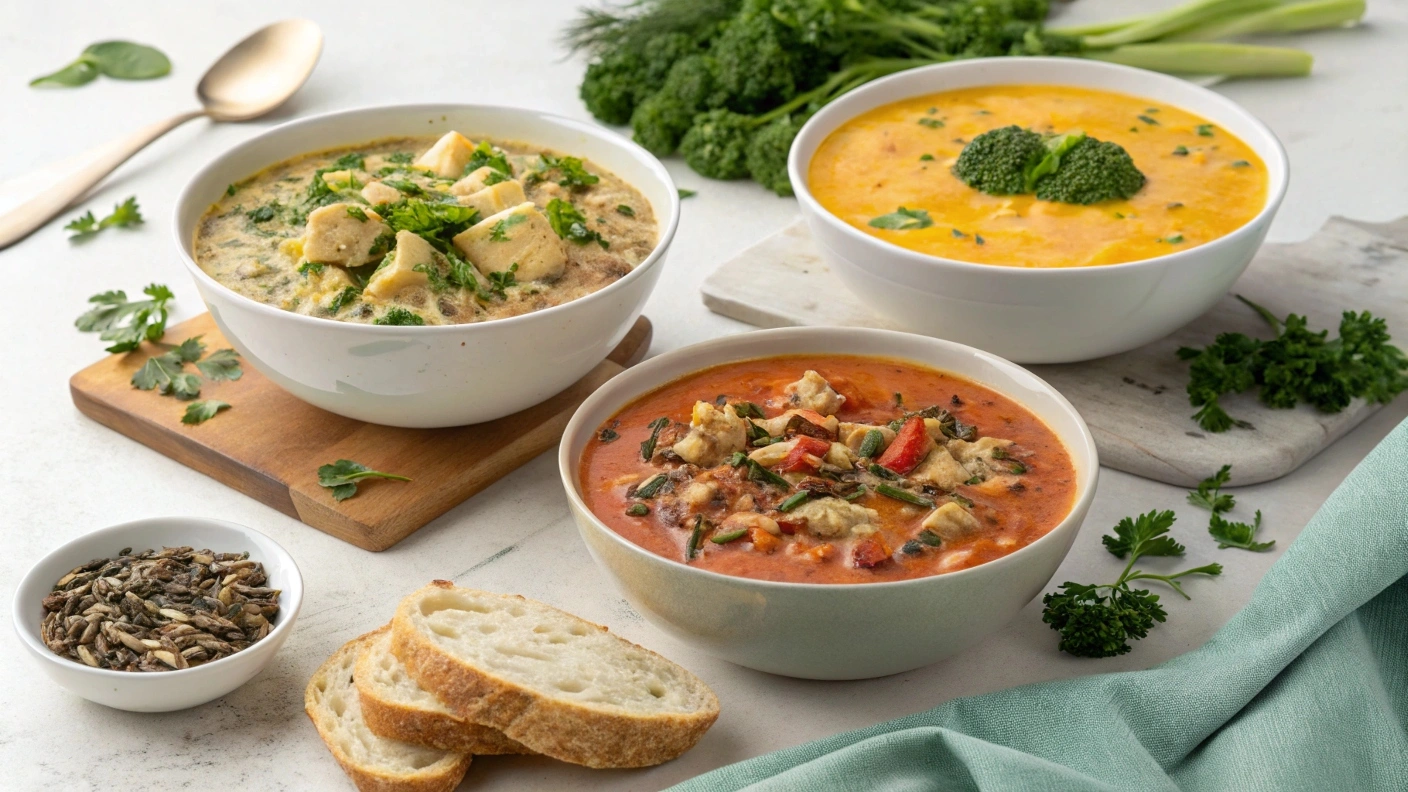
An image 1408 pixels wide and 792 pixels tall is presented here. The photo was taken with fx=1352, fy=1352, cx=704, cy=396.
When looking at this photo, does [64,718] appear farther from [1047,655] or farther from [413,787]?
[1047,655]

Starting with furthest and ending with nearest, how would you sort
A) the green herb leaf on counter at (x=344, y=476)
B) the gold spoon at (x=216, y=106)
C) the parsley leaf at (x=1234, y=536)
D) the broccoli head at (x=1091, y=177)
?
1. the gold spoon at (x=216, y=106)
2. the broccoli head at (x=1091, y=177)
3. the green herb leaf on counter at (x=344, y=476)
4. the parsley leaf at (x=1234, y=536)

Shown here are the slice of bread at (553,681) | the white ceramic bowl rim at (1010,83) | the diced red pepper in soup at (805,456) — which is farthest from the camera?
the white ceramic bowl rim at (1010,83)

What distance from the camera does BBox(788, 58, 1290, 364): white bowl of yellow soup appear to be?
12.7 ft

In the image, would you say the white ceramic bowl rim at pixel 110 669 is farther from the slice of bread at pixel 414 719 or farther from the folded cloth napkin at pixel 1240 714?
the folded cloth napkin at pixel 1240 714

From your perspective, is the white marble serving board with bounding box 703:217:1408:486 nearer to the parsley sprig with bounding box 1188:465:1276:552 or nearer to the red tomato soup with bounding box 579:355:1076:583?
the parsley sprig with bounding box 1188:465:1276:552

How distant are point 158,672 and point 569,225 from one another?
169cm

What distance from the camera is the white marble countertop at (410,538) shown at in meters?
2.96

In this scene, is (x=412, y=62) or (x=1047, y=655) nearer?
(x=1047, y=655)

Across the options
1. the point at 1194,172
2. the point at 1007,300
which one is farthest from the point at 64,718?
the point at 1194,172

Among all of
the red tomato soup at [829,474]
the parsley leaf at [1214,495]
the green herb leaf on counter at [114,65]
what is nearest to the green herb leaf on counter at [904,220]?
the red tomato soup at [829,474]

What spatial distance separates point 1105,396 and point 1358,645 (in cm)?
134

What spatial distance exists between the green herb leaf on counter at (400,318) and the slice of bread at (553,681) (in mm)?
779

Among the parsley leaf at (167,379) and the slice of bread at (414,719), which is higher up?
the slice of bread at (414,719)

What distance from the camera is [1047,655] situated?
318cm
